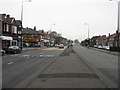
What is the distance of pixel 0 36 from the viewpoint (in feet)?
147

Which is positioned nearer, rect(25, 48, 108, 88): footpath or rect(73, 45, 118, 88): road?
rect(25, 48, 108, 88): footpath

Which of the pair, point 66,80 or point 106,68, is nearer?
point 66,80

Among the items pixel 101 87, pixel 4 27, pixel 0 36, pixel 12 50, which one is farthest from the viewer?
pixel 4 27

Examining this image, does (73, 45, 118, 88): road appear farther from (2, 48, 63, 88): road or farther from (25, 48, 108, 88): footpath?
(2, 48, 63, 88): road

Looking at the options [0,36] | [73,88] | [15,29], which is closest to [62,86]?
[73,88]

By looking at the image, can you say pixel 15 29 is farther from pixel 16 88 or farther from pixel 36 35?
pixel 16 88

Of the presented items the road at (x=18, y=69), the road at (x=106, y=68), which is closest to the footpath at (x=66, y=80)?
the road at (x=106, y=68)

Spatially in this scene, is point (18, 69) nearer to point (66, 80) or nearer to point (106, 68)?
point (66, 80)

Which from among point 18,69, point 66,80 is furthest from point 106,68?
point 18,69

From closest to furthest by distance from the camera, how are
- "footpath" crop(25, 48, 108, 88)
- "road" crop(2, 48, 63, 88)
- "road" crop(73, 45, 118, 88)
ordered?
"footpath" crop(25, 48, 108, 88) → "road" crop(2, 48, 63, 88) → "road" crop(73, 45, 118, 88)

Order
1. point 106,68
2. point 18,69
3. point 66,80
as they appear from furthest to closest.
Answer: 1. point 106,68
2. point 18,69
3. point 66,80

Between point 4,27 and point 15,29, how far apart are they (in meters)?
7.55

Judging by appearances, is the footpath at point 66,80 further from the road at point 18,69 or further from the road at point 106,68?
the road at point 18,69

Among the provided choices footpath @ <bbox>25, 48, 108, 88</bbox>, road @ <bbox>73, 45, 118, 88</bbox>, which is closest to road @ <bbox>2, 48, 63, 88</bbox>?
footpath @ <bbox>25, 48, 108, 88</bbox>
